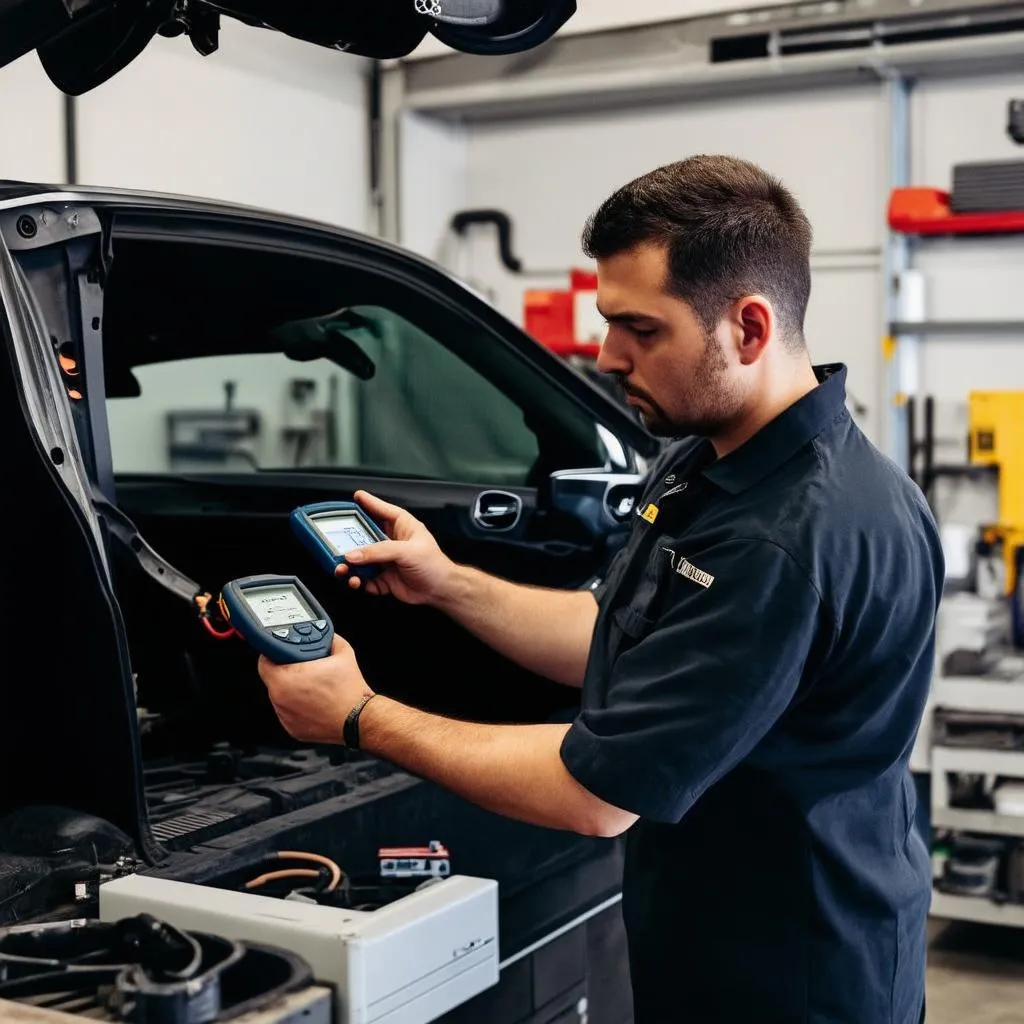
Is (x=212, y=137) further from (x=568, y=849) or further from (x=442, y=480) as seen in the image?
(x=568, y=849)

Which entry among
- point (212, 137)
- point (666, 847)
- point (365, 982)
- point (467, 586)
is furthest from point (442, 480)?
point (212, 137)

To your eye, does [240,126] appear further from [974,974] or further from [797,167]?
[974,974]

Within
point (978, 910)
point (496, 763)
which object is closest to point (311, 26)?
point (496, 763)

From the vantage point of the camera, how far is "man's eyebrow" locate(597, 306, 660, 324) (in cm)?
163

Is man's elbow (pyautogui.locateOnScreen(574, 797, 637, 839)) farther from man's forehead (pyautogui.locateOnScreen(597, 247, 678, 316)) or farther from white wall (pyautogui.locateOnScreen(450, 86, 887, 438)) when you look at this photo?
white wall (pyautogui.locateOnScreen(450, 86, 887, 438))

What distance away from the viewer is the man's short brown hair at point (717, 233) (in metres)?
1.61

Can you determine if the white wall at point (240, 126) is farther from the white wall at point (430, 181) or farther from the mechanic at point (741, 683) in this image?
the mechanic at point (741, 683)

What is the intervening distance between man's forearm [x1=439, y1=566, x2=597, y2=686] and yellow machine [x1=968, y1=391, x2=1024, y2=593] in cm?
298

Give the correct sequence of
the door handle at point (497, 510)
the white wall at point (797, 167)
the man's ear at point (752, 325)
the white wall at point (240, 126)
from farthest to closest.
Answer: the white wall at point (797, 167), the white wall at point (240, 126), the door handle at point (497, 510), the man's ear at point (752, 325)

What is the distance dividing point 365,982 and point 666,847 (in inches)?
17.7

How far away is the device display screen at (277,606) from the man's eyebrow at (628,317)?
53 cm

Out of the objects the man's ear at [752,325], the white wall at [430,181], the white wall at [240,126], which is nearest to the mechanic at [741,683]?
the man's ear at [752,325]

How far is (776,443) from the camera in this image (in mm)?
1639

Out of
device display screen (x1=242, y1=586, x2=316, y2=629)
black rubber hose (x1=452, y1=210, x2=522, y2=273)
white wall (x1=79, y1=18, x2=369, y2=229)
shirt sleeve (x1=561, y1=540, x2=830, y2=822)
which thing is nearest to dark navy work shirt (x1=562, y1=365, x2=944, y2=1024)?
shirt sleeve (x1=561, y1=540, x2=830, y2=822)
